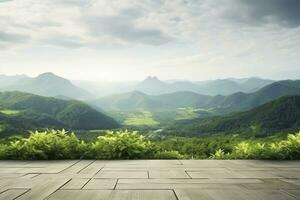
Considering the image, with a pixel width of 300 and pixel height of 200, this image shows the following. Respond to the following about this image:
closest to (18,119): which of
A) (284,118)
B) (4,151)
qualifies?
(284,118)

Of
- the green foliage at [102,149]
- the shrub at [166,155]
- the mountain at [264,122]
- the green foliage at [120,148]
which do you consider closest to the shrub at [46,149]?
the green foliage at [102,149]

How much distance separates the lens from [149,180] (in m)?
6.30

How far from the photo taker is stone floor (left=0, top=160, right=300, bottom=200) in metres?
5.21

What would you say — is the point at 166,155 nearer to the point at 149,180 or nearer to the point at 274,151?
the point at 274,151

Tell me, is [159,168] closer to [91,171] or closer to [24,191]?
[91,171]

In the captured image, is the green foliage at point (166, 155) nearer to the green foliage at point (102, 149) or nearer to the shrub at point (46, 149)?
the green foliage at point (102, 149)

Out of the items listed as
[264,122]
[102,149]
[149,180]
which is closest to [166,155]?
[102,149]

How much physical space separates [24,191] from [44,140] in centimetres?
410

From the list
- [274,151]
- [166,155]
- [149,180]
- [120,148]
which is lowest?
[149,180]

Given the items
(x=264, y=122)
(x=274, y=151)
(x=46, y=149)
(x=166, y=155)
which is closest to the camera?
(x=46, y=149)

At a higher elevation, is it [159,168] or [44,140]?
[44,140]

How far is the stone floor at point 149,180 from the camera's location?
17.1 feet

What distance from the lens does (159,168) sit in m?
7.70

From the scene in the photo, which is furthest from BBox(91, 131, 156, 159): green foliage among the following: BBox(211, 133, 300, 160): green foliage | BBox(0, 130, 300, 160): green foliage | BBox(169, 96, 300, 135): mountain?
BBox(169, 96, 300, 135): mountain
